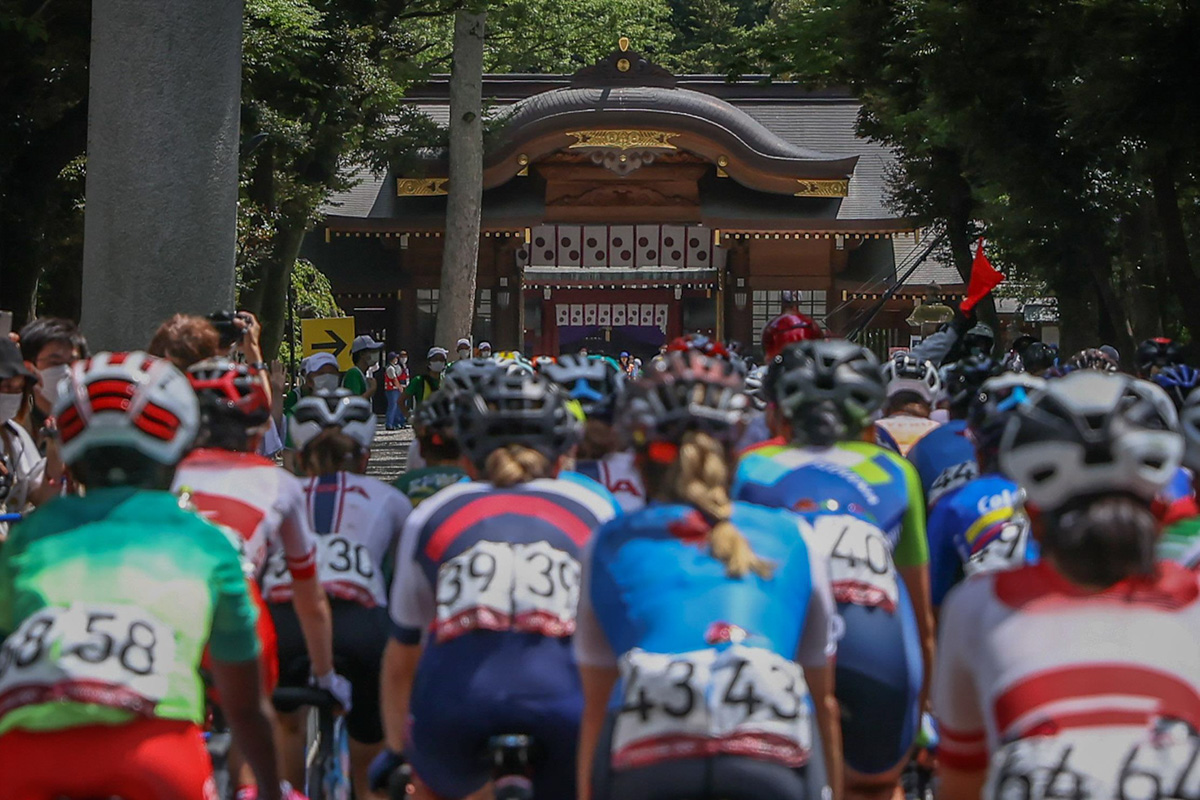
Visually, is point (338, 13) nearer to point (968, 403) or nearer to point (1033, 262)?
point (1033, 262)

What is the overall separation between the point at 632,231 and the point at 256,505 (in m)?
33.3

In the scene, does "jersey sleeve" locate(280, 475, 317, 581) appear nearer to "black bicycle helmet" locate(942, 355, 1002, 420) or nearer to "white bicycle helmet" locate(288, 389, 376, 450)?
"white bicycle helmet" locate(288, 389, 376, 450)

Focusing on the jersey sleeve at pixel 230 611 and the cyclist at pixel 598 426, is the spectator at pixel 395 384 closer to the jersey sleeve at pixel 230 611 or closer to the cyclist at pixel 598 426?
the cyclist at pixel 598 426

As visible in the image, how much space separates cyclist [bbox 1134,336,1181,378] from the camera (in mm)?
9414

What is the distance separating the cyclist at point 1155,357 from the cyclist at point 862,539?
4666 millimetres

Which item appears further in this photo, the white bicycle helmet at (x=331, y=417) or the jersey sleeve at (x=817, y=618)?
the white bicycle helmet at (x=331, y=417)

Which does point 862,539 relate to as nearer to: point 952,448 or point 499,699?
point 499,699

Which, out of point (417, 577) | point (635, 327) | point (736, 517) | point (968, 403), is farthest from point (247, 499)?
point (635, 327)

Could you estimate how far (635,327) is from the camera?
40312 millimetres

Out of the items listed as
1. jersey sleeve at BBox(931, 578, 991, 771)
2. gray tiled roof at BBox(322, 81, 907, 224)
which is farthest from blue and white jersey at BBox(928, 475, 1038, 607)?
gray tiled roof at BBox(322, 81, 907, 224)

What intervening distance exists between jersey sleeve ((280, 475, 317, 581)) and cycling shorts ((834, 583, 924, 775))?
1464 millimetres

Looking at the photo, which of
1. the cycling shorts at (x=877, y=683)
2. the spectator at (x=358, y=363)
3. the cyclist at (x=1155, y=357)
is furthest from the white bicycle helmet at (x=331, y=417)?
the spectator at (x=358, y=363)

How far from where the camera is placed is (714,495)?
3574 millimetres

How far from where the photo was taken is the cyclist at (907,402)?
7.30 metres
